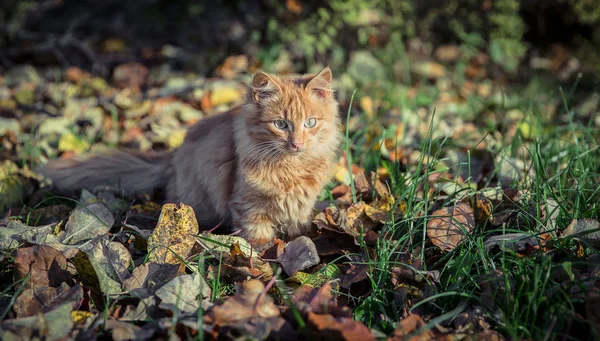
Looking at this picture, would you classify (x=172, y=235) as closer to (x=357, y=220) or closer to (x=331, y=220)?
(x=331, y=220)

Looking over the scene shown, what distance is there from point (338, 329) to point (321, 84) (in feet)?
4.11

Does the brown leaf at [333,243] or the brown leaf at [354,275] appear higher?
the brown leaf at [354,275]

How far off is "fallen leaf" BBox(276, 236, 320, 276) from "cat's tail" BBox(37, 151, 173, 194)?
1110 mm

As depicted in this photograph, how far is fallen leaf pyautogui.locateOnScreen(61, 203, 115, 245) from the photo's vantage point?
2240mm

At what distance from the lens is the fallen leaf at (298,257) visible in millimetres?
2090


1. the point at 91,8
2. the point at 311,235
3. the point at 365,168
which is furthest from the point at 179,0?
the point at 311,235

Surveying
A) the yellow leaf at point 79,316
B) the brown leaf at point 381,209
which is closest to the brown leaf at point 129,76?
the brown leaf at point 381,209

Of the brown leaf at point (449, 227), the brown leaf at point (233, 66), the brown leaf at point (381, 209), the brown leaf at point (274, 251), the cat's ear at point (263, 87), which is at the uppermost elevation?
the cat's ear at point (263, 87)

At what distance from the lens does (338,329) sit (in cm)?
159

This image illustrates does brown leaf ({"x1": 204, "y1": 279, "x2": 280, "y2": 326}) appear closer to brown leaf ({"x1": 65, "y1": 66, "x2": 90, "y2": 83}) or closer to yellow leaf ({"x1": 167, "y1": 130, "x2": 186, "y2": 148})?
yellow leaf ({"x1": 167, "y1": 130, "x2": 186, "y2": 148})

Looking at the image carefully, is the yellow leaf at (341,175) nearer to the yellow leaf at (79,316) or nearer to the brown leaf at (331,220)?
the brown leaf at (331,220)

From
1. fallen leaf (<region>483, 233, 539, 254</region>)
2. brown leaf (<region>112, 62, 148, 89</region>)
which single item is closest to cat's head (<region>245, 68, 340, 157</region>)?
fallen leaf (<region>483, 233, 539, 254</region>)

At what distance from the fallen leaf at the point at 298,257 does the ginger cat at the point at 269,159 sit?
297 millimetres

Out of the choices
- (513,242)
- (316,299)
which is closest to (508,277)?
(513,242)
